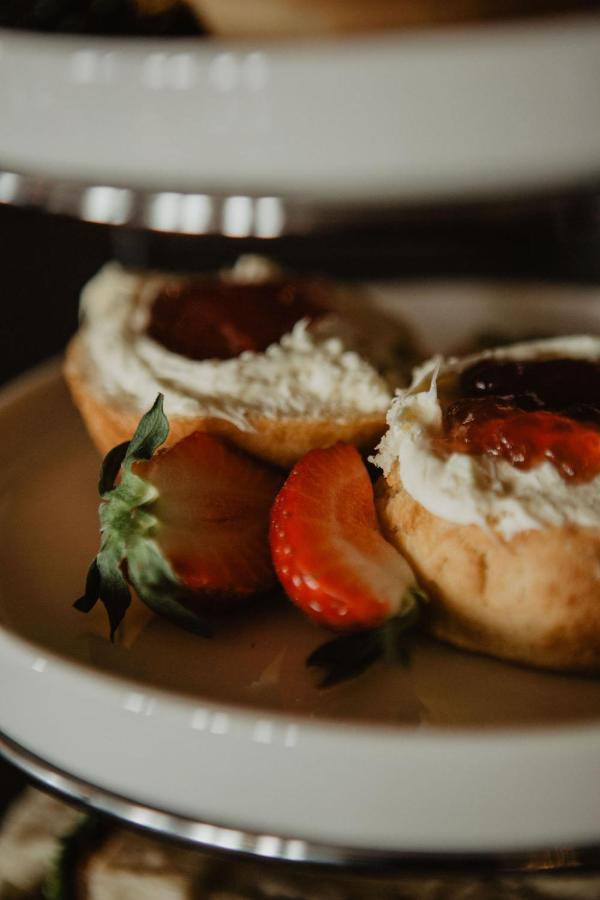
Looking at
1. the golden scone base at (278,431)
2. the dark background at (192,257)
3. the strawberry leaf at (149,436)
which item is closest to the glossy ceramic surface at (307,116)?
the strawberry leaf at (149,436)

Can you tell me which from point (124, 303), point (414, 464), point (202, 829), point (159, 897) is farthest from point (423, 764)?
point (124, 303)

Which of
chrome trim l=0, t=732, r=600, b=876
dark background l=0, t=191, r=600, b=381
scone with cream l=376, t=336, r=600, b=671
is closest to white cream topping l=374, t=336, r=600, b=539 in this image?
scone with cream l=376, t=336, r=600, b=671

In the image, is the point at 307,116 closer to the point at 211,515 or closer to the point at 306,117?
the point at 306,117

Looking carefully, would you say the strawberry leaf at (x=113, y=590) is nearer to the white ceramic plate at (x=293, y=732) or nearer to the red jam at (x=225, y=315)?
the white ceramic plate at (x=293, y=732)

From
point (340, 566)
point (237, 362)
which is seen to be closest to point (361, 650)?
point (340, 566)

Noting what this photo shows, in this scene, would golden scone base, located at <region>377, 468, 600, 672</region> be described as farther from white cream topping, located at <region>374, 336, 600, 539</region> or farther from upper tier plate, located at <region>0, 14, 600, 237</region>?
upper tier plate, located at <region>0, 14, 600, 237</region>

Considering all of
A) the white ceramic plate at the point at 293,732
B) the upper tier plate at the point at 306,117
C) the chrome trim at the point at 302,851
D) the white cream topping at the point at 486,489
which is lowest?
the chrome trim at the point at 302,851

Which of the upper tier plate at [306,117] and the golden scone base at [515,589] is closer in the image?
the upper tier plate at [306,117]

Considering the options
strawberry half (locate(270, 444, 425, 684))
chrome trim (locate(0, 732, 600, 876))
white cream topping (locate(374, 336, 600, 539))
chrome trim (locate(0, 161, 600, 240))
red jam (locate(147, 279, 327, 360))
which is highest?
chrome trim (locate(0, 161, 600, 240))
